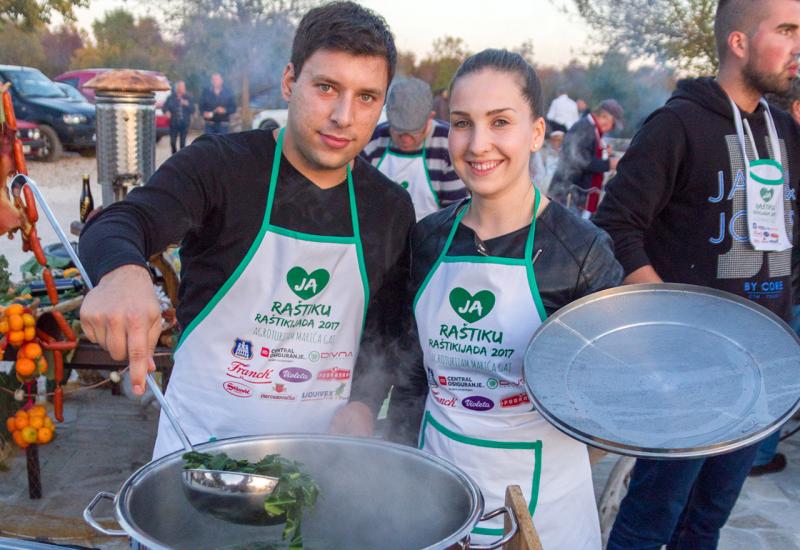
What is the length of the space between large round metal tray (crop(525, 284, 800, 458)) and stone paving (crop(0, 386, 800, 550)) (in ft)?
6.62

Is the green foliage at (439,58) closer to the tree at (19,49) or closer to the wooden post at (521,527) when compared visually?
the tree at (19,49)

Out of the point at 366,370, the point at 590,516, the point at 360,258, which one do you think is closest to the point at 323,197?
the point at 360,258

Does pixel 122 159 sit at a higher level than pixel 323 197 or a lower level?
lower

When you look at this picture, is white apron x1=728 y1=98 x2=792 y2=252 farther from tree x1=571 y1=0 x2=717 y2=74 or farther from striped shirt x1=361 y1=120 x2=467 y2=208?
tree x1=571 y1=0 x2=717 y2=74

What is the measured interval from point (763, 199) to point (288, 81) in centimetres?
135

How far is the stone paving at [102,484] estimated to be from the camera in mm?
3131

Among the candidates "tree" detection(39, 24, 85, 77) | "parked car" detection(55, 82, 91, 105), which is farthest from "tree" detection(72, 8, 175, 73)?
"parked car" detection(55, 82, 91, 105)

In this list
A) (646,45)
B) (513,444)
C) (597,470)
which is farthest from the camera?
(646,45)

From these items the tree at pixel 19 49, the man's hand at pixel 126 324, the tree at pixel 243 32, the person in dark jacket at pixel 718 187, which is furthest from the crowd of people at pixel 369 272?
the tree at pixel 19 49

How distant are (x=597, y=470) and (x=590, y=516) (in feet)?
7.62

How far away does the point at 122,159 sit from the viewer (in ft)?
13.3

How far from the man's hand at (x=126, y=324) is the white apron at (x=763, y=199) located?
167 cm

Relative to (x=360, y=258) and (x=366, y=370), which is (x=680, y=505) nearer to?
(x=366, y=370)

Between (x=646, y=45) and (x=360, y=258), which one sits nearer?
(x=360, y=258)
